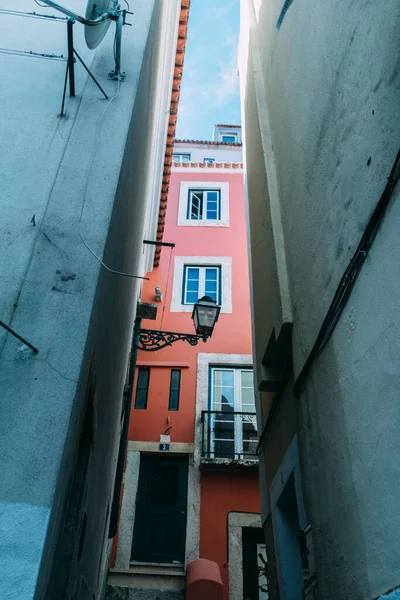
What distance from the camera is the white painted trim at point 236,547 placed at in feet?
30.3

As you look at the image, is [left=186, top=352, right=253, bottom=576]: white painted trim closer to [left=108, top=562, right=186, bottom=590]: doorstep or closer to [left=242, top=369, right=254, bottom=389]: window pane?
[left=242, top=369, right=254, bottom=389]: window pane

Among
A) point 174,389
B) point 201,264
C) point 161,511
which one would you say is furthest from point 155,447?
point 201,264

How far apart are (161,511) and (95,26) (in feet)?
30.1

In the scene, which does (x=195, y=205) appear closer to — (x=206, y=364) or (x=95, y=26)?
(x=206, y=364)

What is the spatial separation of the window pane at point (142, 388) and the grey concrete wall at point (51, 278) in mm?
5782

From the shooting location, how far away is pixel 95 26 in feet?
14.8

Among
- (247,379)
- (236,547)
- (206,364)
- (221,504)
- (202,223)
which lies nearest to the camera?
Answer: (236,547)

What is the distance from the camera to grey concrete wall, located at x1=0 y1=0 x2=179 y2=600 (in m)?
2.71

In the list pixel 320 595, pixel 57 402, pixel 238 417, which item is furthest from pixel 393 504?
pixel 238 417

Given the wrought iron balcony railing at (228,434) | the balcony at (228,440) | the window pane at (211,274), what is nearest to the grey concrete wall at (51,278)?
the balcony at (228,440)

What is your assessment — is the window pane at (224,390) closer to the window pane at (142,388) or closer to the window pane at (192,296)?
the window pane at (142,388)

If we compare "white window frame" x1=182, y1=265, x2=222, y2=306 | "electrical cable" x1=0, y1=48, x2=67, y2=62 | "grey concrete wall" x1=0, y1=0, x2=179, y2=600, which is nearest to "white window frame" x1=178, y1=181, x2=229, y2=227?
"white window frame" x1=182, y1=265, x2=222, y2=306

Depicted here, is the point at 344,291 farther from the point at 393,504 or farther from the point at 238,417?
the point at 238,417

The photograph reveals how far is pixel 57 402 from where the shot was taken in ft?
9.82
